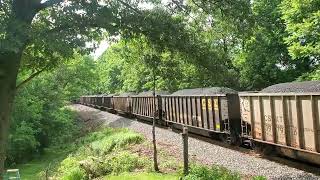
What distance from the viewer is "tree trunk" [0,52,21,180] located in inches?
418

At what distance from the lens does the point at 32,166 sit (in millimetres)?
31359

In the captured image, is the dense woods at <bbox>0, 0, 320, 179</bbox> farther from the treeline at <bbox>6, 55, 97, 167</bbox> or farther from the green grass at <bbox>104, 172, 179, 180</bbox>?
the treeline at <bbox>6, 55, 97, 167</bbox>

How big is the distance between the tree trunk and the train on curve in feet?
23.4

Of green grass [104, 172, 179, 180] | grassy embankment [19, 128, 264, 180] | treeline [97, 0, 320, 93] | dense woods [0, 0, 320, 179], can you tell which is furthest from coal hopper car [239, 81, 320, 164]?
green grass [104, 172, 179, 180]

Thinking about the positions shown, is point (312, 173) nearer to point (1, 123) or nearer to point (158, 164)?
point (158, 164)

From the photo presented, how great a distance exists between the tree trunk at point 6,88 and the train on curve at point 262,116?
23.4ft

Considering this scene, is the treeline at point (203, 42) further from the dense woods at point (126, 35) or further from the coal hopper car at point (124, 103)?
the coal hopper car at point (124, 103)

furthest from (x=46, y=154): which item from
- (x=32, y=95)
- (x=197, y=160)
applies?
(x=197, y=160)

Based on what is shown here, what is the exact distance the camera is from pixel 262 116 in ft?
52.6

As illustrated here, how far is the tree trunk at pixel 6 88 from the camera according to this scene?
10609 mm

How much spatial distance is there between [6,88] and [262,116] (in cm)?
913

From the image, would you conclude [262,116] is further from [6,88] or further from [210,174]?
[6,88]

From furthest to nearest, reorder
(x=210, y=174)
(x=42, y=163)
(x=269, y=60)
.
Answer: (x=269, y=60) → (x=42, y=163) → (x=210, y=174)

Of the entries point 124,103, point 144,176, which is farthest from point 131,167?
point 124,103
